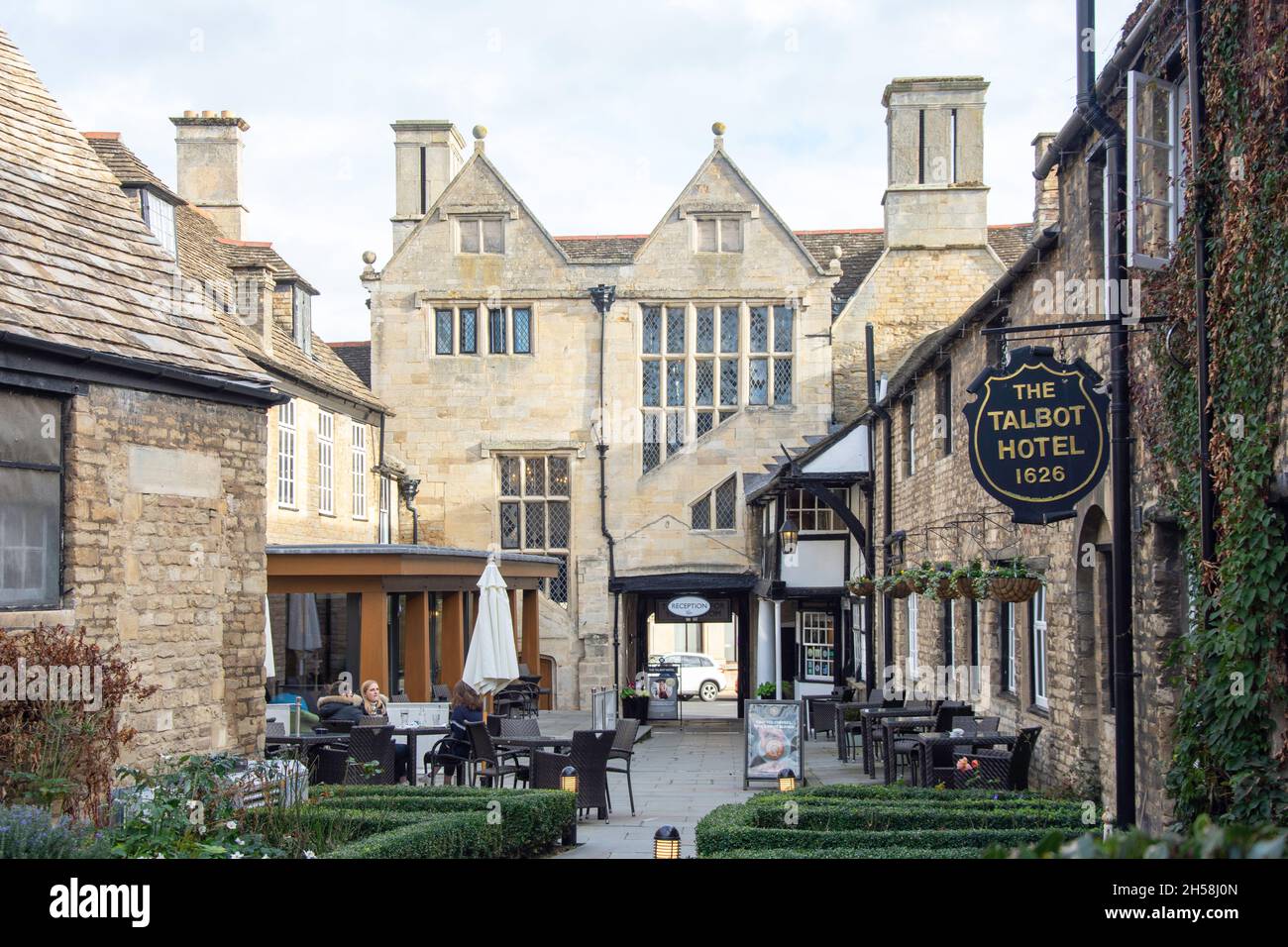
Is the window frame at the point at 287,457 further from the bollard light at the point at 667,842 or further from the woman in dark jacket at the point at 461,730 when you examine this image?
the bollard light at the point at 667,842

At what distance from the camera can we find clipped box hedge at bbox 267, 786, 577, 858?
352 inches

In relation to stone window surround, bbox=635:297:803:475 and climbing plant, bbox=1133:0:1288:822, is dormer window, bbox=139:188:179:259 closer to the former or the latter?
stone window surround, bbox=635:297:803:475

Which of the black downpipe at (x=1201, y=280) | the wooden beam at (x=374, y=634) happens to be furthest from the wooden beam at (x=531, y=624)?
the black downpipe at (x=1201, y=280)

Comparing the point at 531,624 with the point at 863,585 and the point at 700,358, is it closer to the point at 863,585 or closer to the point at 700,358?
the point at 700,358

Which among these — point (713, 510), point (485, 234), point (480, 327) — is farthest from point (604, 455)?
point (485, 234)

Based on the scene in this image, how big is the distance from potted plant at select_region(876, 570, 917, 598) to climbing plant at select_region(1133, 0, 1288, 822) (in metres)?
6.21

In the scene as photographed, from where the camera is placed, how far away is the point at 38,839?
22.6 ft

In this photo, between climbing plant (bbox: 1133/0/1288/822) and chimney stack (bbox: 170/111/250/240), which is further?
chimney stack (bbox: 170/111/250/240)

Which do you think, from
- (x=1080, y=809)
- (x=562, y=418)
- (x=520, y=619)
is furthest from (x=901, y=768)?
(x=562, y=418)

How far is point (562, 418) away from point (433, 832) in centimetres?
2141

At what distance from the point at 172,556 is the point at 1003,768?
295 inches

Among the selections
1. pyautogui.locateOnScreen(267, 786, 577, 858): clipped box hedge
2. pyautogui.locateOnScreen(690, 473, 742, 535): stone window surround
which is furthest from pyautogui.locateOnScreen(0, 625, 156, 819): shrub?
pyautogui.locateOnScreen(690, 473, 742, 535): stone window surround

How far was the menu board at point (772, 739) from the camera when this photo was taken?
1602cm
